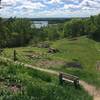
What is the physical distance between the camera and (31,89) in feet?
66.4

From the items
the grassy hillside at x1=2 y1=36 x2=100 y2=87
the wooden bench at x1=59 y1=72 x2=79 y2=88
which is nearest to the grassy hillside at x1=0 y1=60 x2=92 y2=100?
the wooden bench at x1=59 y1=72 x2=79 y2=88

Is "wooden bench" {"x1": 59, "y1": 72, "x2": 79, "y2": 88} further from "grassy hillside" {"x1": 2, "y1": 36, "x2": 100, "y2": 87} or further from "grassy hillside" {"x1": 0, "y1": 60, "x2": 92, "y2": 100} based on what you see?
"grassy hillside" {"x1": 2, "y1": 36, "x2": 100, "y2": 87}

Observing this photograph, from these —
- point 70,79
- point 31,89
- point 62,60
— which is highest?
point 31,89

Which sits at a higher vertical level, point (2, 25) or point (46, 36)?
point (2, 25)

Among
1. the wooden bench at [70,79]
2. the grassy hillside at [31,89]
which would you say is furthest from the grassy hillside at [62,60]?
the grassy hillside at [31,89]

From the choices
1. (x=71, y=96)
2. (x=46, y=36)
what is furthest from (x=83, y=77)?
(x=46, y=36)

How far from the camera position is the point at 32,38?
130 m

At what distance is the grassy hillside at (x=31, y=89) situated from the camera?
1911 centimetres

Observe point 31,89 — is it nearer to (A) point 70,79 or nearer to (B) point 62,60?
(A) point 70,79

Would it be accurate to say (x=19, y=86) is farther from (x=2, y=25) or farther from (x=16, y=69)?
(x=2, y=25)

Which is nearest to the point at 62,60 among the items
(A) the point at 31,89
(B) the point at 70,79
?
(B) the point at 70,79

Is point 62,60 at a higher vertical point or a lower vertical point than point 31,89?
lower

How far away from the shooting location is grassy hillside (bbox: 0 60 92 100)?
752 inches

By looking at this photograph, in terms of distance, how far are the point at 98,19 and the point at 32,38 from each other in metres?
25.0
